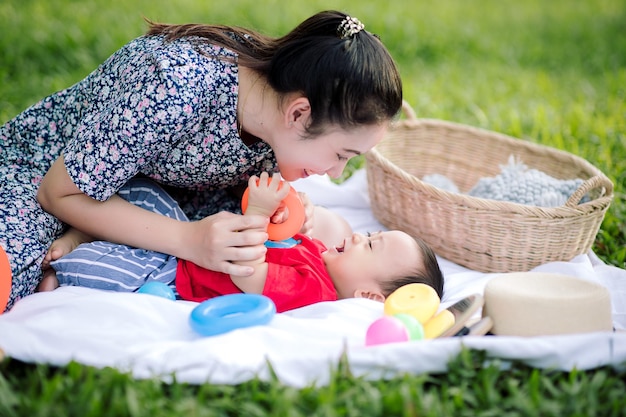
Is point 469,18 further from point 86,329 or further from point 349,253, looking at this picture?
point 86,329

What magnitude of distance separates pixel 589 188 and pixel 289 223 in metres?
1.14

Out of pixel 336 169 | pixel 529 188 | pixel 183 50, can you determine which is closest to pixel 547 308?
pixel 336 169

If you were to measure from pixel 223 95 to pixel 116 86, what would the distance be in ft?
1.12

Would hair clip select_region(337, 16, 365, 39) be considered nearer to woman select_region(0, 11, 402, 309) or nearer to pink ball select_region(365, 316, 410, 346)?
woman select_region(0, 11, 402, 309)

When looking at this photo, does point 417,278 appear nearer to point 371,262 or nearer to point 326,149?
point 371,262

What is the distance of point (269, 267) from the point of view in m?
2.03

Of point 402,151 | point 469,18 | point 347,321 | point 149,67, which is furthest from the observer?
point 469,18

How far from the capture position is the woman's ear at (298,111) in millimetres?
1948

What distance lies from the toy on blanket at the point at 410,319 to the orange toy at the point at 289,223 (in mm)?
425

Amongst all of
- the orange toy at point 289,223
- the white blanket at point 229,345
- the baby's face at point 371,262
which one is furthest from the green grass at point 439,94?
the orange toy at point 289,223

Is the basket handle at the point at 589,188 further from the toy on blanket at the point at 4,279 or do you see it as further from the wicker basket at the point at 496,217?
the toy on blanket at the point at 4,279

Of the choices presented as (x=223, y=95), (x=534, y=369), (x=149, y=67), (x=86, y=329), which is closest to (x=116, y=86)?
(x=149, y=67)

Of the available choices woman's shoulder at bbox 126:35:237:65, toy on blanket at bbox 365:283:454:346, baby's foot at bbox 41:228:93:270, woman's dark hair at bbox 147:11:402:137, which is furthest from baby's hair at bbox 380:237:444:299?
baby's foot at bbox 41:228:93:270

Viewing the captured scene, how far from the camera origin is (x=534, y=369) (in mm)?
1666
